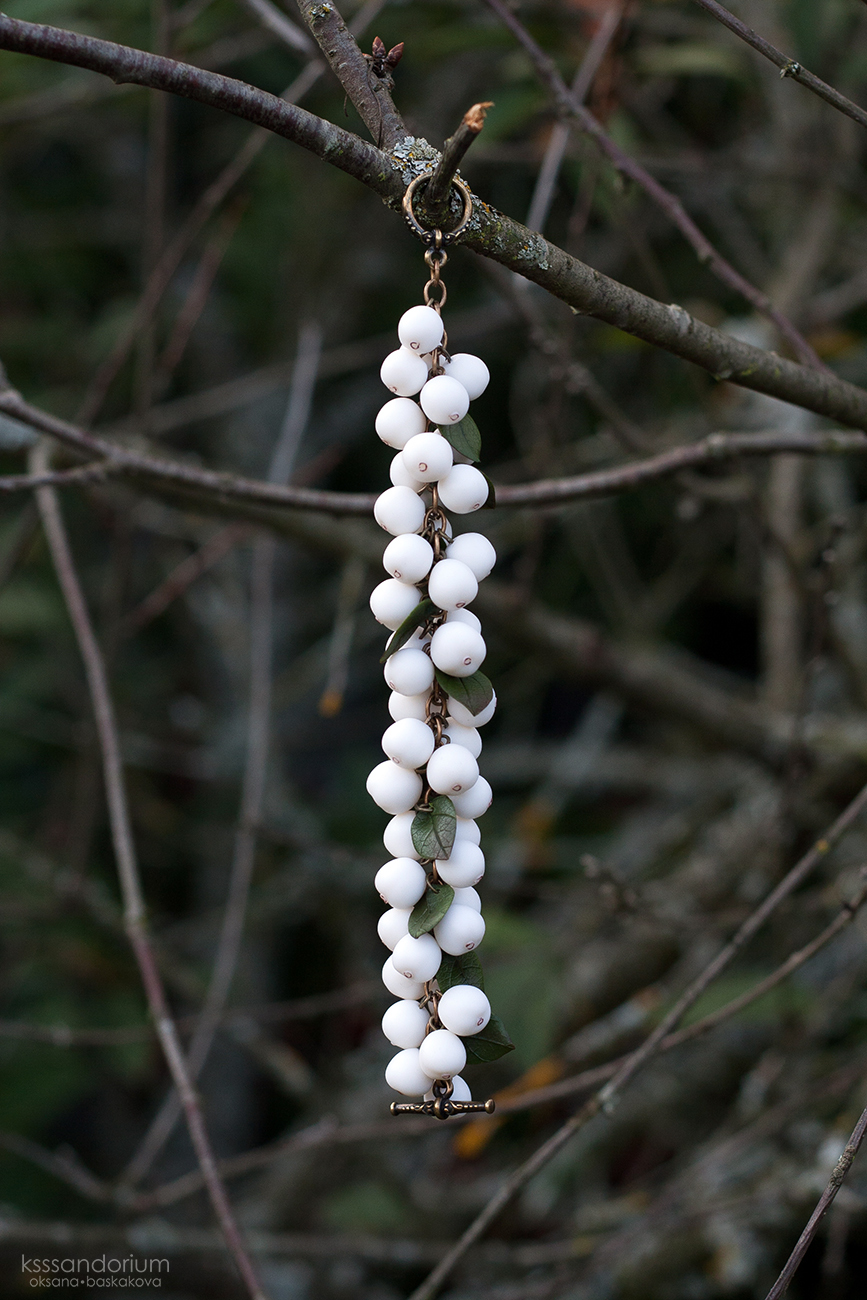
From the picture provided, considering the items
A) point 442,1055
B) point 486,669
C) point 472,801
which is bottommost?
point 442,1055

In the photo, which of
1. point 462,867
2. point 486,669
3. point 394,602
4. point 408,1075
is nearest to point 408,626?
point 394,602

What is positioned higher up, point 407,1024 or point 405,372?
point 405,372

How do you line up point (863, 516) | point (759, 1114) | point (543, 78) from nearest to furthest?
point (543, 78), point (759, 1114), point (863, 516)

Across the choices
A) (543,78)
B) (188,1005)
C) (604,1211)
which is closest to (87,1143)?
(188,1005)

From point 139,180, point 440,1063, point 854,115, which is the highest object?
point 139,180

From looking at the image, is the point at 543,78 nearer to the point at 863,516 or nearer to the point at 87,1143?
the point at 863,516

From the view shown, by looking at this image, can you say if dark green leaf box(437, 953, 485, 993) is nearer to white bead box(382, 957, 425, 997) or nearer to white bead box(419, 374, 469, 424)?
white bead box(382, 957, 425, 997)

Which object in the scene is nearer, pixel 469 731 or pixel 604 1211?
pixel 469 731

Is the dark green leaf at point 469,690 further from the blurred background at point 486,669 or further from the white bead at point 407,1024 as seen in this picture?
the blurred background at point 486,669

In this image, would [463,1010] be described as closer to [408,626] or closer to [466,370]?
[408,626]
